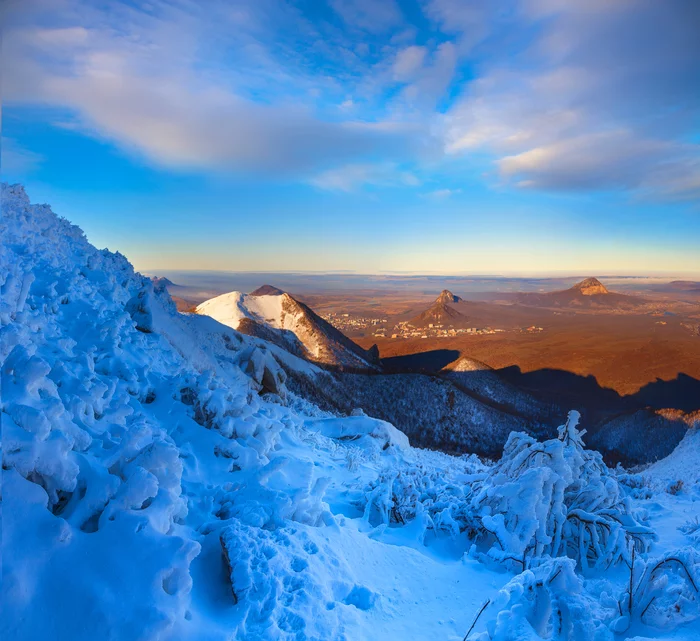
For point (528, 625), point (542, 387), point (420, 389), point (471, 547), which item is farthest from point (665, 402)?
point (528, 625)

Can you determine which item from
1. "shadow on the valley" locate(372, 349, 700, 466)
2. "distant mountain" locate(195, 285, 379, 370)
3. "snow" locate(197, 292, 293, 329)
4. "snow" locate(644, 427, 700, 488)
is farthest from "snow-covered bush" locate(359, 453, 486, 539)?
"snow" locate(197, 292, 293, 329)

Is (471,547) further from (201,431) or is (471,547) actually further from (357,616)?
(201,431)

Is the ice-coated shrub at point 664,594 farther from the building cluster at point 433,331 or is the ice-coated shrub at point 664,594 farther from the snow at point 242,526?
the building cluster at point 433,331

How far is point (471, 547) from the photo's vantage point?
5.34 m

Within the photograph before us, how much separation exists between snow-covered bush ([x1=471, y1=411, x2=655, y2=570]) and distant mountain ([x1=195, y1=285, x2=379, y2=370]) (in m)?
26.1

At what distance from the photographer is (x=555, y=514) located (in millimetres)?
5484

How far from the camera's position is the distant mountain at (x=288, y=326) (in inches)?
1315

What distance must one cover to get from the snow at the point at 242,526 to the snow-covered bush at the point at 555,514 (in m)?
0.03

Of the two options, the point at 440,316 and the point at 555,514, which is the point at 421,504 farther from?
the point at 440,316

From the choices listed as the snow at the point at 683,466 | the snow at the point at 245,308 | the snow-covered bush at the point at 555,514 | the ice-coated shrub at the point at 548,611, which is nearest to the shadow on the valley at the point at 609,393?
the snow at the point at 683,466

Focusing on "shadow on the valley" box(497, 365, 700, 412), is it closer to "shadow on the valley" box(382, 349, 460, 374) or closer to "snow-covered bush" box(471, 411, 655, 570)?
"shadow on the valley" box(382, 349, 460, 374)

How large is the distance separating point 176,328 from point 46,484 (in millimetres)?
10308

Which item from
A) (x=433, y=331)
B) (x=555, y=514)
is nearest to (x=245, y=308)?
(x=433, y=331)

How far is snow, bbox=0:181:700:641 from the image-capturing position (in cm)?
241
